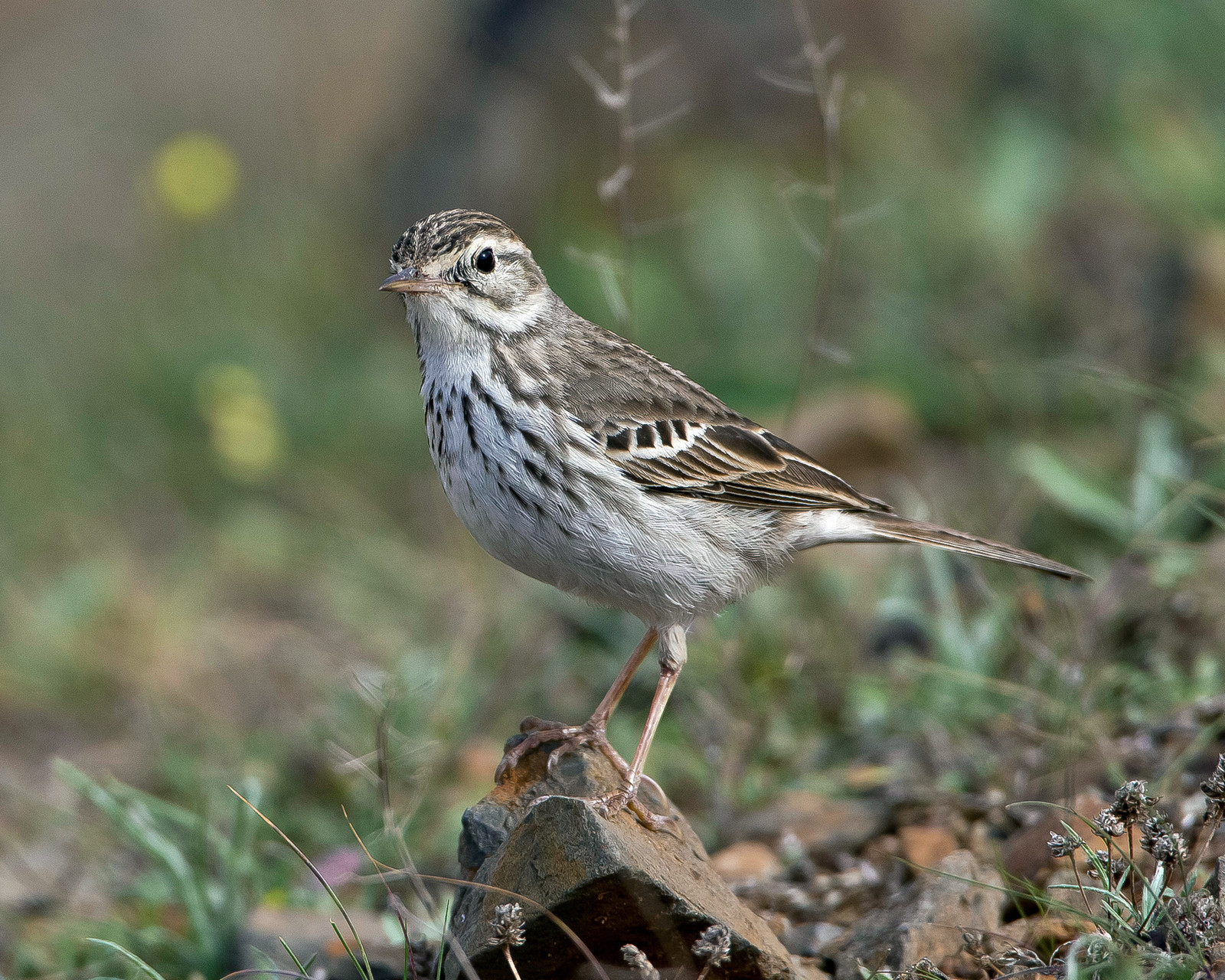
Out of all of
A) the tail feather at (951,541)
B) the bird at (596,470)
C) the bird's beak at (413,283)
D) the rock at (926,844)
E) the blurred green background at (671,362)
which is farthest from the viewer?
the blurred green background at (671,362)

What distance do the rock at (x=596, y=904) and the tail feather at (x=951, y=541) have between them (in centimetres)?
197

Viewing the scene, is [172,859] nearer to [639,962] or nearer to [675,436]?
[639,962]

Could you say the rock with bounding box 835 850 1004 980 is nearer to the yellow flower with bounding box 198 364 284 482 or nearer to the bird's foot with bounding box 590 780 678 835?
the bird's foot with bounding box 590 780 678 835

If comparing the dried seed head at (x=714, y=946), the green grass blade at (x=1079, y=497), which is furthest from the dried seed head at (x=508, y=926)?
the green grass blade at (x=1079, y=497)

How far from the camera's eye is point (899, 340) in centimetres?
1005

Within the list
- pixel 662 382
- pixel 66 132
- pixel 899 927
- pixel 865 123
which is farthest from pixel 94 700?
pixel 66 132

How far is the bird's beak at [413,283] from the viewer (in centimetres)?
486

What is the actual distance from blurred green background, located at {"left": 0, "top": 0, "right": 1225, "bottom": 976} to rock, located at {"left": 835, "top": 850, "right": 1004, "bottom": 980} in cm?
113

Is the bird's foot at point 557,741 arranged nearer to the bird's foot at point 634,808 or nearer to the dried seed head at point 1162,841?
the bird's foot at point 634,808

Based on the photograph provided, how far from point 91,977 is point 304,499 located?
18.5 ft

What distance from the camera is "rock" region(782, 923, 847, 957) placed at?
14.7 feet

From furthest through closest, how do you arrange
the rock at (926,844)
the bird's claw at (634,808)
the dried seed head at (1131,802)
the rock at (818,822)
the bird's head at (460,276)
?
the rock at (818,822) → the rock at (926,844) → the bird's head at (460,276) → the bird's claw at (634,808) → the dried seed head at (1131,802)

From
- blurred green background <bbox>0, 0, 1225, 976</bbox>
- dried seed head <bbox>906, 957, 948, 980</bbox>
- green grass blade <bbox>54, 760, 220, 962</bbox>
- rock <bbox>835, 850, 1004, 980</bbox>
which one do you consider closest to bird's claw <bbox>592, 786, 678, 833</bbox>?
rock <bbox>835, 850, 1004, 980</bbox>

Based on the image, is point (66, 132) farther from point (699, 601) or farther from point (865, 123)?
point (699, 601)
